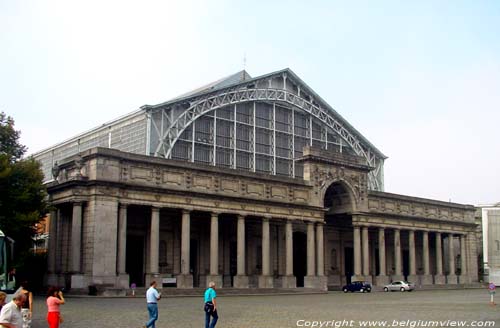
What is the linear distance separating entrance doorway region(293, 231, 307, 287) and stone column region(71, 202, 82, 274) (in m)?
29.6

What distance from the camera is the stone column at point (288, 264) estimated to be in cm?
6309

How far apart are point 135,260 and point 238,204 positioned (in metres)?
10.8

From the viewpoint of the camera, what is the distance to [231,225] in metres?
66.1

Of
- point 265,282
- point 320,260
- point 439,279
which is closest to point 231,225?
point 265,282

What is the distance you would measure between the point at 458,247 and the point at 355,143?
870 inches

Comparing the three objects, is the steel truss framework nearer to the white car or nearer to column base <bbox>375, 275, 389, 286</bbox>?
column base <bbox>375, 275, 389, 286</bbox>

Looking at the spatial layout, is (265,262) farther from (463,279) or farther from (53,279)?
(463,279)

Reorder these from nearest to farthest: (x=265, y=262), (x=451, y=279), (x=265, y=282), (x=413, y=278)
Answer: (x=265, y=282) → (x=265, y=262) → (x=413, y=278) → (x=451, y=279)

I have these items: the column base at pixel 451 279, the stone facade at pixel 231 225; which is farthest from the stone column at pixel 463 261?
the column base at pixel 451 279

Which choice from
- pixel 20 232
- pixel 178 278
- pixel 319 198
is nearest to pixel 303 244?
pixel 319 198

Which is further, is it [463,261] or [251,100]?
[463,261]

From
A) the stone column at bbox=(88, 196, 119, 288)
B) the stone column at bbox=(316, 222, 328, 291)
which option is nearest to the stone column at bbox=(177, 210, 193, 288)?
the stone column at bbox=(88, 196, 119, 288)

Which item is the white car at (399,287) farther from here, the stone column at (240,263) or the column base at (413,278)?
the stone column at (240,263)

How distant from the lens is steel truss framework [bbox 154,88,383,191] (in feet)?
228
